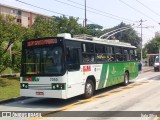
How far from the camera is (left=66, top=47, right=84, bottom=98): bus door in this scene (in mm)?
12969

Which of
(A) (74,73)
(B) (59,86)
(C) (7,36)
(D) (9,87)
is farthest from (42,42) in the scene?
(C) (7,36)

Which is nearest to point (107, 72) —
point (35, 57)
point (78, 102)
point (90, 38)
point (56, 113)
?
point (90, 38)

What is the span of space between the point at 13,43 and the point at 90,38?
25.8 feet

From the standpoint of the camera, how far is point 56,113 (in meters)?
11.1

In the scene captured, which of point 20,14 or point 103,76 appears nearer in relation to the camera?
point 103,76

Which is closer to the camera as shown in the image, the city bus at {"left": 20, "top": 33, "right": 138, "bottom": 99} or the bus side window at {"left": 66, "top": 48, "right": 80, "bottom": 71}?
the city bus at {"left": 20, "top": 33, "right": 138, "bottom": 99}

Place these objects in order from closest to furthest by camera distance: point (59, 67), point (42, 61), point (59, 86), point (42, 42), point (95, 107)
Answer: point (95, 107) → point (59, 86) → point (59, 67) → point (42, 61) → point (42, 42)

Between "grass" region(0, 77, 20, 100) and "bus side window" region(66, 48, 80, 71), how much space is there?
3697 millimetres

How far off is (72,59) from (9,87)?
22.0 feet

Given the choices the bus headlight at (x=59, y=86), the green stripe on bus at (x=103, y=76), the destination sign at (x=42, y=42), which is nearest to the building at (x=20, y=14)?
the green stripe on bus at (x=103, y=76)

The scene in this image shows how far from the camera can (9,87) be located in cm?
1861

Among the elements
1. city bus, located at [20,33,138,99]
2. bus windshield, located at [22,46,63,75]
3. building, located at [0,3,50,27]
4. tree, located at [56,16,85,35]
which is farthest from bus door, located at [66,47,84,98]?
building, located at [0,3,50,27]

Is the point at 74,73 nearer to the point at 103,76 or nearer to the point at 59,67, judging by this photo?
the point at 59,67

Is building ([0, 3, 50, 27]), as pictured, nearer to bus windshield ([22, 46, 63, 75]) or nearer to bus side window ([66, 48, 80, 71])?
bus windshield ([22, 46, 63, 75])
